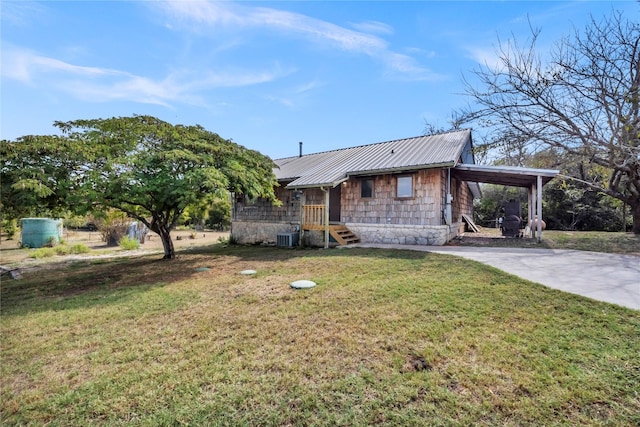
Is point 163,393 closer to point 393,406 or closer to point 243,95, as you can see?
point 393,406

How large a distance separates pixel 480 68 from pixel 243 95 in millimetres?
9705

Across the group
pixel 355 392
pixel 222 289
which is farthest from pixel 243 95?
pixel 355 392

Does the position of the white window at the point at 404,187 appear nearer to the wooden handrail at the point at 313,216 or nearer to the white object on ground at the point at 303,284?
the wooden handrail at the point at 313,216

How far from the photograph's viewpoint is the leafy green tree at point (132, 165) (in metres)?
6.78

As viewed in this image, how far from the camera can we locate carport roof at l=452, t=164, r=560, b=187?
9.81 metres

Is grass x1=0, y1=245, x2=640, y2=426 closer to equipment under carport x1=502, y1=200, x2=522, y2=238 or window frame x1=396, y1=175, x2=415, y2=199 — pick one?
window frame x1=396, y1=175, x2=415, y2=199

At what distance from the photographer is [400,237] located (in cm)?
1114

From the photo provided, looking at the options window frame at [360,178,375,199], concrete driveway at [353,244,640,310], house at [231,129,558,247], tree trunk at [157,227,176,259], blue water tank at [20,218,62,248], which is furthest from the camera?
blue water tank at [20,218,62,248]

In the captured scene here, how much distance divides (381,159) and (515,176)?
17.1ft

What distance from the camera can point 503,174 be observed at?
10.8 m

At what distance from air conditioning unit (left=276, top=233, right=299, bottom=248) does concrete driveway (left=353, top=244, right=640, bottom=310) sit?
259 inches

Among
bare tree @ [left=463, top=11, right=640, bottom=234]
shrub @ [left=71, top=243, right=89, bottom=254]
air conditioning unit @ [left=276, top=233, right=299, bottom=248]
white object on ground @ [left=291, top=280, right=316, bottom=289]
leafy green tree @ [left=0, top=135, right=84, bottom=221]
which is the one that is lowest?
shrub @ [left=71, top=243, right=89, bottom=254]

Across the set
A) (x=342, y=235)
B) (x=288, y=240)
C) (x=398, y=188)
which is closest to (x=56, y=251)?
(x=288, y=240)

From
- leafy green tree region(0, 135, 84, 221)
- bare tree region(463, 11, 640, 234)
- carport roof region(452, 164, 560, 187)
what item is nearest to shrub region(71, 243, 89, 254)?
leafy green tree region(0, 135, 84, 221)
